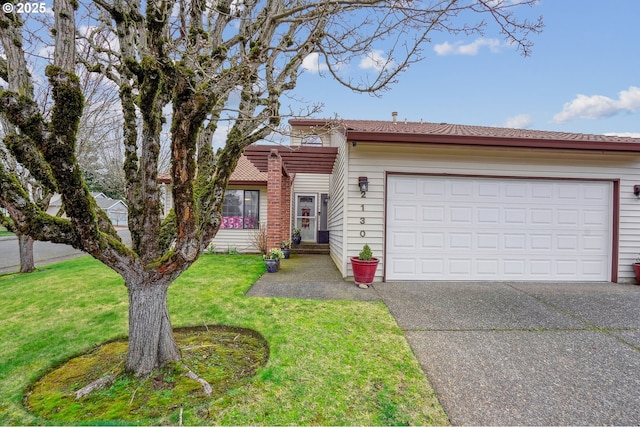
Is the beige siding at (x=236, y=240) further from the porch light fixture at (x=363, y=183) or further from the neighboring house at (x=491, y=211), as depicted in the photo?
the porch light fixture at (x=363, y=183)

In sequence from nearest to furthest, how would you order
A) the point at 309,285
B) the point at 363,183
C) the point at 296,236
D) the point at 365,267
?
1. the point at 365,267
2. the point at 309,285
3. the point at 363,183
4. the point at 296,236

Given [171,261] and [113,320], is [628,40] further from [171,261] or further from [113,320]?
[113,320]

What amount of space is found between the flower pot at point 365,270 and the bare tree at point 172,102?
10.8 feet

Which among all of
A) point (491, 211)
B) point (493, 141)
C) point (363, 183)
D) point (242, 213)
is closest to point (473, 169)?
point (493, 141)

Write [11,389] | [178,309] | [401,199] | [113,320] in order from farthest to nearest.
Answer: [401,199], [178,309], [113,320], [11,389]

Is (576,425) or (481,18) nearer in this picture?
(576,425)

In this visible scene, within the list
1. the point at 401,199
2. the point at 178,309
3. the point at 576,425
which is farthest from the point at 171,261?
the point at 401,199

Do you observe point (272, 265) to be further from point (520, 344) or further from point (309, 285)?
point (520, 344)

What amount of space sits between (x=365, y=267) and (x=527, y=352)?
285 centimetres

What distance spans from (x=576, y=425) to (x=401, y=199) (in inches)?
177

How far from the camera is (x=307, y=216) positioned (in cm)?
1283

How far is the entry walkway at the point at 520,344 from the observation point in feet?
7.43

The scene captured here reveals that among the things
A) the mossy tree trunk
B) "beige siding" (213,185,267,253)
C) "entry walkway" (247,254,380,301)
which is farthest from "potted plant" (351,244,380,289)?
"beige siding" (213,185,267,253)

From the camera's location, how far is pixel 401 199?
244 inches
